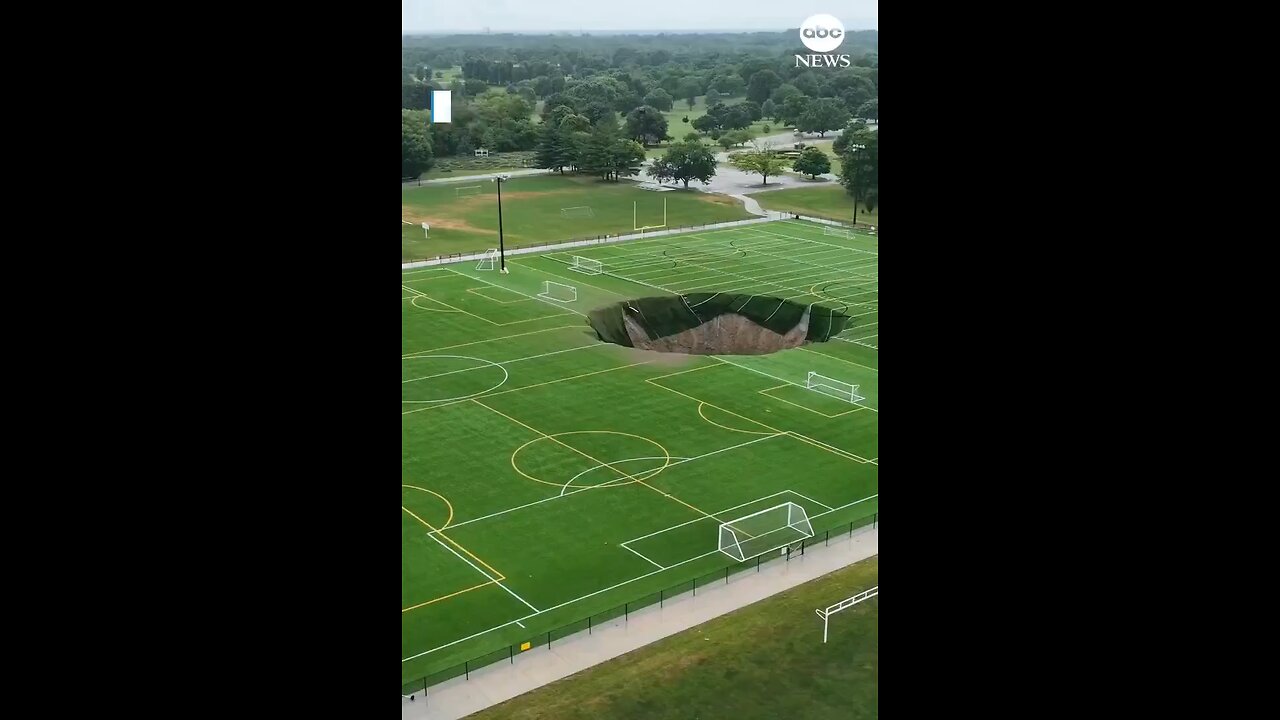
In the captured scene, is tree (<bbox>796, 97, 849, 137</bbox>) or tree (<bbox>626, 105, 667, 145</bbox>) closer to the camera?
tree (<bbox>626, 105, 667, 145</bbox>)

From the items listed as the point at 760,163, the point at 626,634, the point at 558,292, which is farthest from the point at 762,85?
the point at 626,634

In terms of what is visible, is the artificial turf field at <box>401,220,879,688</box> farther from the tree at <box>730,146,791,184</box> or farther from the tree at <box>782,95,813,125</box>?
the tree at <box>782,95,813,125</box>

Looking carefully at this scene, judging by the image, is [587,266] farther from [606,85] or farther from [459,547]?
[606,85]

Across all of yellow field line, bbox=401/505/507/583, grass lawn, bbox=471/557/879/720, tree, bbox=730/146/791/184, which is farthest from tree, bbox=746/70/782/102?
grass lawn, bbox=471/557/879/720
